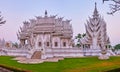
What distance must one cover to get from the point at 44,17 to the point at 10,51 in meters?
21.4

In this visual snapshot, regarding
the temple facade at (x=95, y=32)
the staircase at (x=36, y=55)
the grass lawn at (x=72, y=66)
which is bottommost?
the grass lawn at (x=72, y=66)

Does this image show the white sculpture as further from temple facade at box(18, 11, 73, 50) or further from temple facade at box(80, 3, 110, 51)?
temple facade at box(18, 11, 73, 50)

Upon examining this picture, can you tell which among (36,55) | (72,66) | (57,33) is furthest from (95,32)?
(72,66)

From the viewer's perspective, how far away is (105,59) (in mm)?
45562

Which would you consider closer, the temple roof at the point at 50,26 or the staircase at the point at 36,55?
the staircase at the point at 36,55

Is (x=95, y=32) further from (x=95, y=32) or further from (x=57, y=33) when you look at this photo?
(x=57, y=33)

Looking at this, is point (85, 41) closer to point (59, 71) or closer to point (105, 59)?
point (105, 59)

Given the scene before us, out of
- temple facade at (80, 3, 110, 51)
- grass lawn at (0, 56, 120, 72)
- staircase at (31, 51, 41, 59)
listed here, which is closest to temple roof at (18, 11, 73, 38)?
temple facade at (80, 3, 110, 51)

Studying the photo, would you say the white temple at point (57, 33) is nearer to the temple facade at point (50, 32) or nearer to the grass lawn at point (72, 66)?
the temple facade at point (50, 32)

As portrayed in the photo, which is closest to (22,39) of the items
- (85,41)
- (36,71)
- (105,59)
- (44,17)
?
(44,17)

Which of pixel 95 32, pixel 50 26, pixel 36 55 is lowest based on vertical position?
pixel 36 55

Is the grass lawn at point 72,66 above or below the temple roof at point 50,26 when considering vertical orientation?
below

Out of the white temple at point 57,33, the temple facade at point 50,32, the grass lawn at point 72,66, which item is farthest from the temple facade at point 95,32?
the grass lawn at point 72,66

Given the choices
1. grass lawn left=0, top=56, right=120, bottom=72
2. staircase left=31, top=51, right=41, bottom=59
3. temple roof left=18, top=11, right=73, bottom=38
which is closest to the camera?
grass lawn left=0, top=56, right=120, bottom=72
